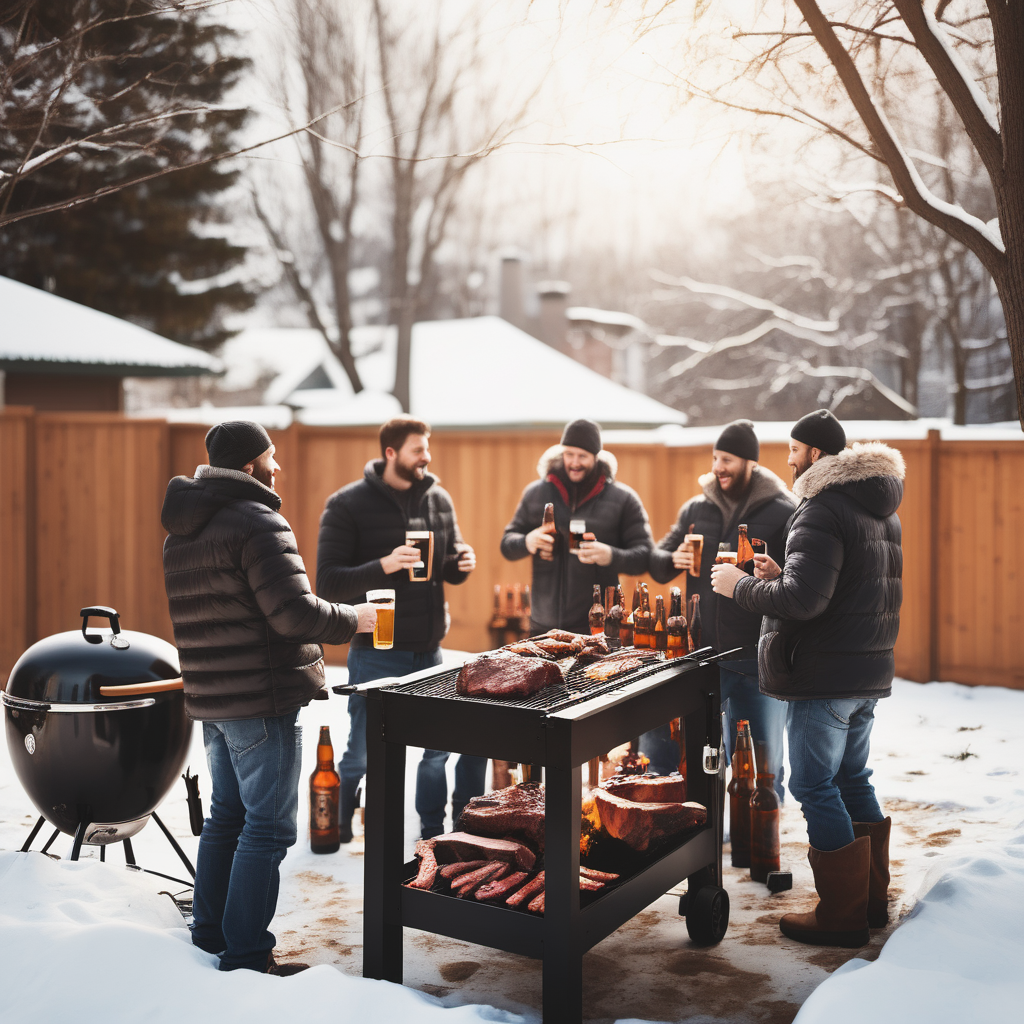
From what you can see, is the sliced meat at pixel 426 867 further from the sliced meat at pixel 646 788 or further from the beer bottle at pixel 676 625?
the beer bottle at pixel 676 625

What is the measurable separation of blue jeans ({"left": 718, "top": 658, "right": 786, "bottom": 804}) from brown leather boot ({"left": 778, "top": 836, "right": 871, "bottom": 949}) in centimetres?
96

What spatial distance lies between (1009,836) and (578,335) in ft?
78.0

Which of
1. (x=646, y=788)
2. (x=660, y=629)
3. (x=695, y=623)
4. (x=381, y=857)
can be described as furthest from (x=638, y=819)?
(x=695, y=623)

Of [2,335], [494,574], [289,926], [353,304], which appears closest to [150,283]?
[2,335]

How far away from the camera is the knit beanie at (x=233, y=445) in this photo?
4.00 m

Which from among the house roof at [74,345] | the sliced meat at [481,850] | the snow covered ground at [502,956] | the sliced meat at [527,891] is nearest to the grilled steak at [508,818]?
the sliced meat at [481,850]

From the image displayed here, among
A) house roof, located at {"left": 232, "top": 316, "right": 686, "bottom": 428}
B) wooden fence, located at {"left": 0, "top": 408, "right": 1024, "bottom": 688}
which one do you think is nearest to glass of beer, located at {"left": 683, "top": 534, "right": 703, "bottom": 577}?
wooden fence, located at {"left": 0, "top": 408, "right": 1024, "bottom": 688}

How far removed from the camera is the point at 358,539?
562 centimetres

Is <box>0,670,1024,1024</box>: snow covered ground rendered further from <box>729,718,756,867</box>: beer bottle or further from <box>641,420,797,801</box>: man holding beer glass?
<box>641,420,797,801</box>: man holding beer glass

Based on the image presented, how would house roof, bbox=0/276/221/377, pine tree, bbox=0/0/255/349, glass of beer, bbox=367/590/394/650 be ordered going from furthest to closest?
pine tree, bbox=0/0/255/349
house roof, bbox=0/276/221/377
glass of beer, bbox=367/590/394/650

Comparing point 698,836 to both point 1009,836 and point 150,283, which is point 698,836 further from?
point 150,283

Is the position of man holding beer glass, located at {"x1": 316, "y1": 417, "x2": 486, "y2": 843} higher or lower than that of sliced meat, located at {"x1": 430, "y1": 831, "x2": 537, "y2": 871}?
higher

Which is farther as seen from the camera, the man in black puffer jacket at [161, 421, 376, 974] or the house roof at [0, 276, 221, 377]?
the house roof at [0, 276, 221, 377]

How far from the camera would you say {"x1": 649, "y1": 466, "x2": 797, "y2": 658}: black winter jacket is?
17.7 ft
